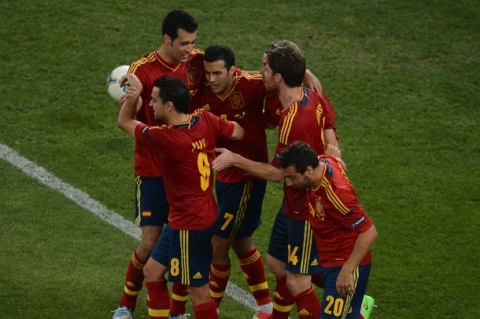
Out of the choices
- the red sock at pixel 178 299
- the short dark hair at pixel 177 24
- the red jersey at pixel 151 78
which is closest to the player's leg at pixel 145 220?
the red jersey at pixel 151 78

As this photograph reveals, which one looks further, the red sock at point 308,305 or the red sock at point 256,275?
the red sock at point 256,275

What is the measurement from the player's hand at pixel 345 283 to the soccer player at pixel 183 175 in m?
1.13

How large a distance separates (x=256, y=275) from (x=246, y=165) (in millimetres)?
1371

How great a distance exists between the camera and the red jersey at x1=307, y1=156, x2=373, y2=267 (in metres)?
7.17

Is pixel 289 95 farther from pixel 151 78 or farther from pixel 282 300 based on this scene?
pixel 282 300

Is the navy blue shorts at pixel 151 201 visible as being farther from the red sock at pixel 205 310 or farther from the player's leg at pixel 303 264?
the player's leg at pixel 303 264

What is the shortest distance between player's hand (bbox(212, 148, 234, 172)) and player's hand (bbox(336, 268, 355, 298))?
1180mm

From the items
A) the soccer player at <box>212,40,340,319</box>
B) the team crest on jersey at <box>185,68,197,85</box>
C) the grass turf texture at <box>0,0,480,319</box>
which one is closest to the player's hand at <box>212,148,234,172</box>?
the soccer player at <box>212,40,340,319</box>

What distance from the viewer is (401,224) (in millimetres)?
10500

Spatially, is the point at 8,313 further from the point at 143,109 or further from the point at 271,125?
the point at 271,125

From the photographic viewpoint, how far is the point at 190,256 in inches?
307

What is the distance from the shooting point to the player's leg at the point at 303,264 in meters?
7.98

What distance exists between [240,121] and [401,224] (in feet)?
9.09

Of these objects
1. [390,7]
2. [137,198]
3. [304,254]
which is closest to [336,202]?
[304,254]
